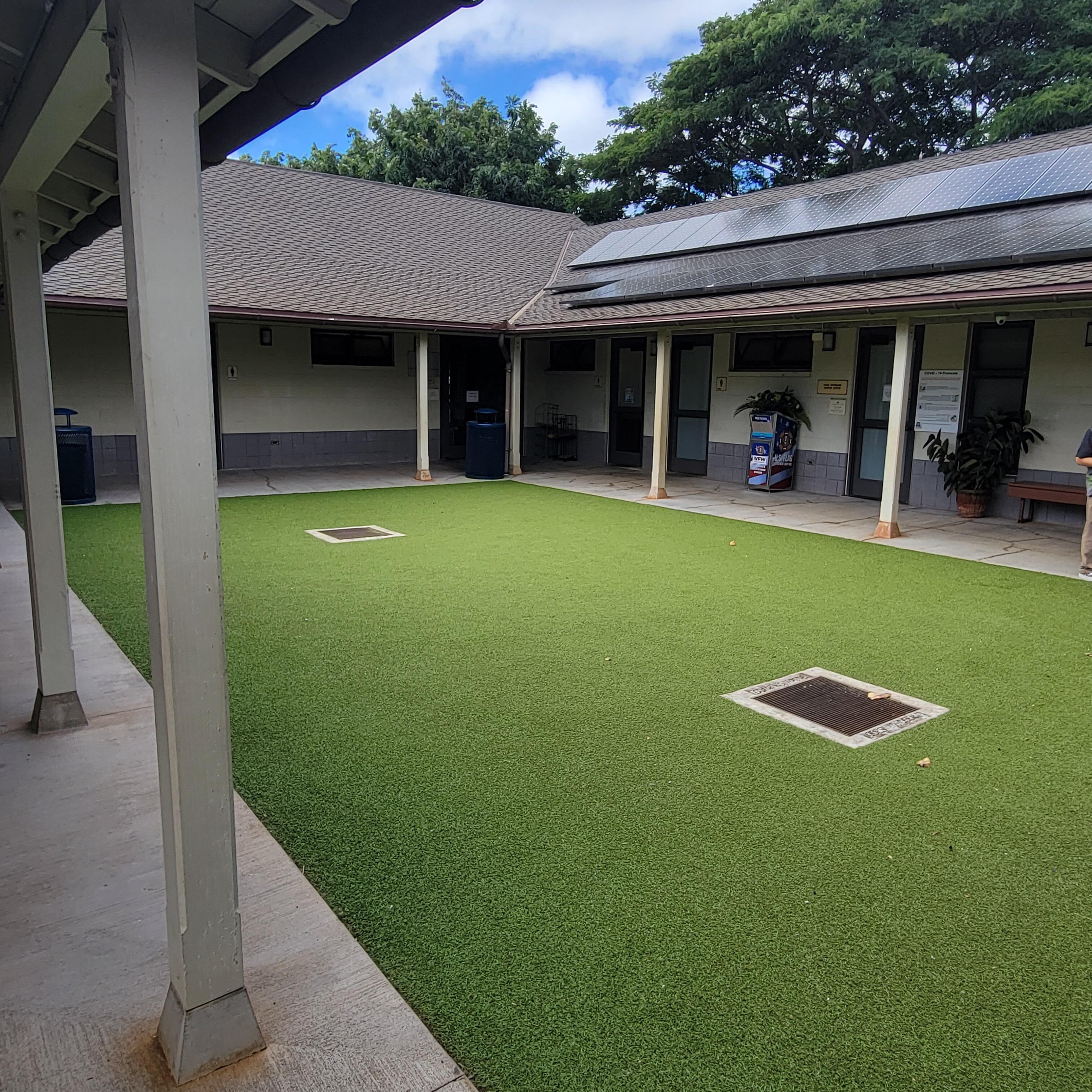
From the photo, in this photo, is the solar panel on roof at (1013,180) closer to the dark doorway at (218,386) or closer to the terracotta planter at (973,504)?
the terracotta planter at (973,504)

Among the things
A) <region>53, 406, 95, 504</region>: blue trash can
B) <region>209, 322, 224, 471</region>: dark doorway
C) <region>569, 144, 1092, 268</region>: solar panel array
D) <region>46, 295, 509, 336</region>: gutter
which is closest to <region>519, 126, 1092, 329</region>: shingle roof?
<region>569, 144, 1092, 268</region>: solar panel array

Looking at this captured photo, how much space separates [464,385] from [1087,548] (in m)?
10.6

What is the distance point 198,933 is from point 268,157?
34893 millimetres

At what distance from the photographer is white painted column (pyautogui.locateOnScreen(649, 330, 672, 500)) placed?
10.9 meters

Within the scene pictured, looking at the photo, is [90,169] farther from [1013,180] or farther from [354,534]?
[1013,180]

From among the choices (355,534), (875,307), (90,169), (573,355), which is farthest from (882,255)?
(90,169)

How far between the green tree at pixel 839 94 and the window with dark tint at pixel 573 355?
13.2m

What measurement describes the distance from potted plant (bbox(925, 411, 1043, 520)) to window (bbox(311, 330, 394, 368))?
28.4 ft

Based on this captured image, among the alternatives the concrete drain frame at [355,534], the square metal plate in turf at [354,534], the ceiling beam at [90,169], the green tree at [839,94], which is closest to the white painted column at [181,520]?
the ceiling beam at [90,169]

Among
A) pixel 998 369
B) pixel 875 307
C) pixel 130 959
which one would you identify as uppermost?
pixel 875 307

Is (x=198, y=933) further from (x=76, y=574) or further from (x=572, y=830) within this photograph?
(x=76, y=574)

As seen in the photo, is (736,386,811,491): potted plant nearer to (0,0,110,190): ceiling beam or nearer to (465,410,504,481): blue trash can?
(465,410,504,481): blue trash can

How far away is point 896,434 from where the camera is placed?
842 centimetres

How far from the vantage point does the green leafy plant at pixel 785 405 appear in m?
11.9
